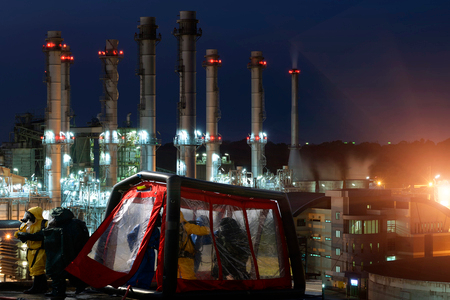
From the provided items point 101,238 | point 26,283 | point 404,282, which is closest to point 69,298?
point 101,238

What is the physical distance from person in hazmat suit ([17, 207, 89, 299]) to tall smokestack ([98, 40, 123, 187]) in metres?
36.1

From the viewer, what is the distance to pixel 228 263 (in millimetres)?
7836

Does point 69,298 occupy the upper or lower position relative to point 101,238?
lower

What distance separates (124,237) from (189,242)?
102 centimetres

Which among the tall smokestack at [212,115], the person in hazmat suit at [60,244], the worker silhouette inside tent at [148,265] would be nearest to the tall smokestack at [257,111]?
the tall smokestack at [212,115]

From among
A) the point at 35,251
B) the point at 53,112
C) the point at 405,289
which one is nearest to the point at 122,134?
the point at 53,112

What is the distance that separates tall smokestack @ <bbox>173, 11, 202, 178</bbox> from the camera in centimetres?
4078

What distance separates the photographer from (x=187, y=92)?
41562 millimetres

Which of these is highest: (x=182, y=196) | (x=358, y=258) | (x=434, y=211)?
(x=182, y=196)

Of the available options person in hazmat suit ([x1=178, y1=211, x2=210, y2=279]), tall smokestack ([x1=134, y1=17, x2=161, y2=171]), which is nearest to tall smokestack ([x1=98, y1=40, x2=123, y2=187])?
tall smokestack ([x1=134, y1=17, x2=161, y2=171])

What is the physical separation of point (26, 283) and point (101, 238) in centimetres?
323

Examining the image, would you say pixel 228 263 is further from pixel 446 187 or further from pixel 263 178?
pixel 446 187

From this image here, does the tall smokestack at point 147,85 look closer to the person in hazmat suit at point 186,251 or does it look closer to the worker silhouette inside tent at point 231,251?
the worker silhouette inside tent at point 231,251

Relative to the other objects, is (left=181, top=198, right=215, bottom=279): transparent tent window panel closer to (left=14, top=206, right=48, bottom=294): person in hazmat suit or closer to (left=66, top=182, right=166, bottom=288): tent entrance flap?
(left=66, top=182, right=166, bottom=288): tent entrance flap
